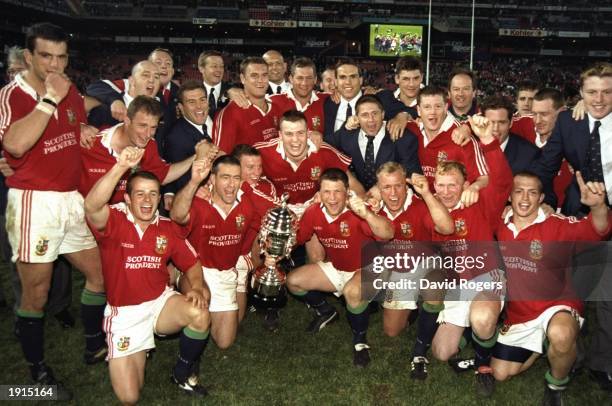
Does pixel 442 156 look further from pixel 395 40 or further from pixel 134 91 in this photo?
pixel 395 40

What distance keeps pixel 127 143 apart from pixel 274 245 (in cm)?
159

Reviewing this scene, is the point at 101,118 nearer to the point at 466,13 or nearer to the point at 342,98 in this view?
the point at 342,98

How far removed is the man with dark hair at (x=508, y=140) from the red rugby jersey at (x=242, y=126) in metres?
2.40

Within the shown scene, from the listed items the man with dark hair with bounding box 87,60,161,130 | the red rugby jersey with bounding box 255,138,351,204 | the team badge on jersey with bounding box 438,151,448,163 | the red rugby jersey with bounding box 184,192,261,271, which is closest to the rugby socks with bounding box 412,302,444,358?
the team badge on jersey with bounding box 438,151,448,163

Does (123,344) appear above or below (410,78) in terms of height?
below

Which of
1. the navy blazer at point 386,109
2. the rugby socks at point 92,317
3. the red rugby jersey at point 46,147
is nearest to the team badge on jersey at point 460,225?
the navy blazer at point 386,109

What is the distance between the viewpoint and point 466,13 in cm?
3966

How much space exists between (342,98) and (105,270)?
138 inches

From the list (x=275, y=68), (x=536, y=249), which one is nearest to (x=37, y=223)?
(x=536, y=249)

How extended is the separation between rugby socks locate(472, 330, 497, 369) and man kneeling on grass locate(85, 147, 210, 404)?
2221mm

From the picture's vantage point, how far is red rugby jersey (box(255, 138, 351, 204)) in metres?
5.39

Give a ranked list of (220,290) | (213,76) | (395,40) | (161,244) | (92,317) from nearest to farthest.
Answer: (161,244), (92,317), (220,290), (213,76), (395,40)

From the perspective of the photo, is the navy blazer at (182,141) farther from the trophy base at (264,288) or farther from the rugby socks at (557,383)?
the rugby socks at (557,383)

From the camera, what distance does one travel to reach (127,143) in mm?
4512
